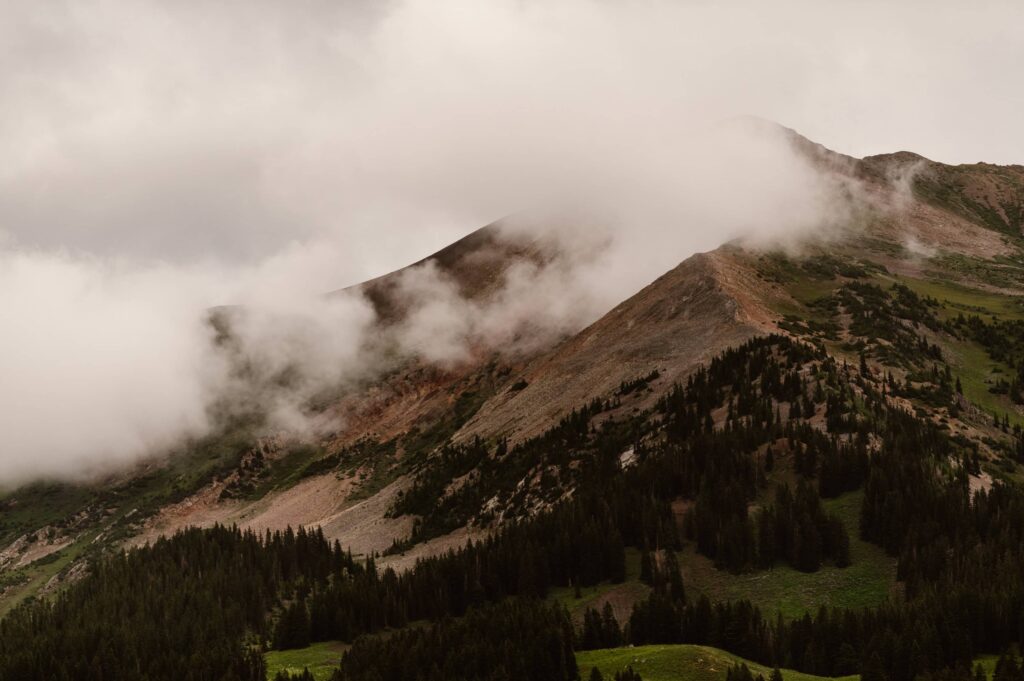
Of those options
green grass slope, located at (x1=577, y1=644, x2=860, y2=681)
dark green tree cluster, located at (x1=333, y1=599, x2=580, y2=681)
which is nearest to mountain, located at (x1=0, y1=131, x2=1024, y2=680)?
dark green tree cluster, located at (x1=333, y1=599, x2=580, y2=681)

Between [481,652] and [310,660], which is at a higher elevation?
[481,652]

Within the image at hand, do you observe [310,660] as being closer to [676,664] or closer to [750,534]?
[676,664]

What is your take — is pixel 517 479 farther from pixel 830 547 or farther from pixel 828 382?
pixel 830 547

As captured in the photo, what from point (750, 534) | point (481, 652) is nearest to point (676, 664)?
point (481, 652)

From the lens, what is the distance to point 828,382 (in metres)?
158

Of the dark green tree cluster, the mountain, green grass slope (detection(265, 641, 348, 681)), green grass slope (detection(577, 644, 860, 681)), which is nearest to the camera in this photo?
green grass slope (detection(577, 644, 860, 681))

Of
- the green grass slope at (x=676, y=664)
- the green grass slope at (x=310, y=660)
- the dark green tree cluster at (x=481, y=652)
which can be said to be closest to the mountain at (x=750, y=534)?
the dark green tree cluster at (x=481, y=652)

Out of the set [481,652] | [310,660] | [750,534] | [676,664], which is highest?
[750,534]

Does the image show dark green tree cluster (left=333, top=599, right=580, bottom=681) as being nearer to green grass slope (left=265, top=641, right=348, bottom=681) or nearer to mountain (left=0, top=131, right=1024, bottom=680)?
mountain (left=0, top=131, right=1024, bottom=680)

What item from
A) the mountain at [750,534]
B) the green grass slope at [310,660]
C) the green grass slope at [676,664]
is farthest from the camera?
the green grass slope at [310,660]

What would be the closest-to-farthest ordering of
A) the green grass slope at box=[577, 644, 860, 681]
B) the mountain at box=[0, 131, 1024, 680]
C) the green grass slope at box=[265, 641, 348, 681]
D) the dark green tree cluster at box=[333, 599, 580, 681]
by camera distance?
the green grass slope at box=[577, 644, 860, 681] < the dark green tree cluster at box=[333, 599, 580, 681] < the mountain at box=[0, 131, 1024, 680] < the green grass slope at box=[265, 641, 348, 681]

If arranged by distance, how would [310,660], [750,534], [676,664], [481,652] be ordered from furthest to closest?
[310,660], [750,534], [481,652], [676,664]

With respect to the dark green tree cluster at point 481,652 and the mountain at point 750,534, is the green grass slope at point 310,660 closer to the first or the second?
the mountain at point 750,534

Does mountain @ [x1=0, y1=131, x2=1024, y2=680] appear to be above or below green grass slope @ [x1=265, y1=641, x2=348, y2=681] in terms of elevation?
above
